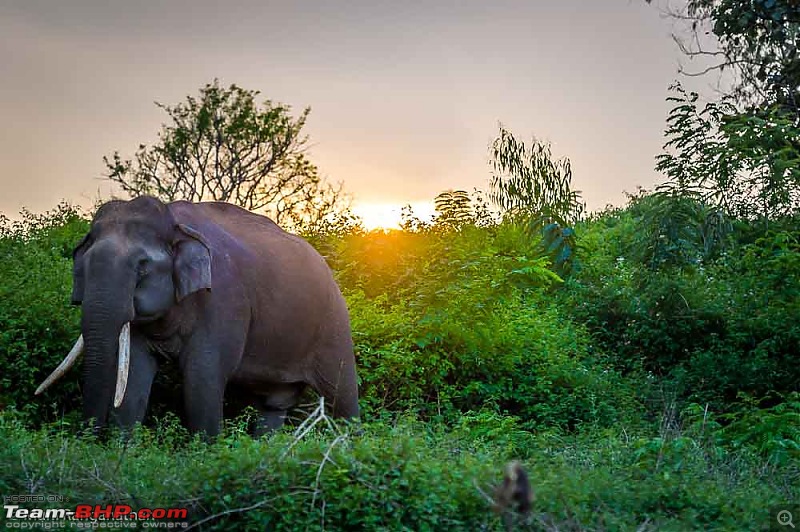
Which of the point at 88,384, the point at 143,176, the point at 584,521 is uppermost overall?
the point at 143,176

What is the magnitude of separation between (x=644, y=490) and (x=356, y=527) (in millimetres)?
2138

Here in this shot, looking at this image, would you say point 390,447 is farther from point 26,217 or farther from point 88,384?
point 26,217

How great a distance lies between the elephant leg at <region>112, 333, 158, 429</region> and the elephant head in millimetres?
157

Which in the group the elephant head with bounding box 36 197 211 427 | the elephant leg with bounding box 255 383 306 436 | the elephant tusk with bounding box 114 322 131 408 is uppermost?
the elephant head with bounding box 36 197 211 427

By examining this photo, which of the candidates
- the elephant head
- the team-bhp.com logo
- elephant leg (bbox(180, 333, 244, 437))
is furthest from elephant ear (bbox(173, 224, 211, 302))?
the team-bhp.com logo

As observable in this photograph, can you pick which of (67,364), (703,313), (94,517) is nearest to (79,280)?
(67,364)

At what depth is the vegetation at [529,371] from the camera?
23.5 feet

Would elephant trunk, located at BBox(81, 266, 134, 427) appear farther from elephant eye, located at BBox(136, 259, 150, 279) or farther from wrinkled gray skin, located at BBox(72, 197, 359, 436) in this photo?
elephant eye, located at BBox(136, 259, 150, 279)

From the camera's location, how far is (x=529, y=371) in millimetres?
14727

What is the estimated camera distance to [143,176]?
90.6ft

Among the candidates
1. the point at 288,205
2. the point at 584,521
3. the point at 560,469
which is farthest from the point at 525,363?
the point at 288,205

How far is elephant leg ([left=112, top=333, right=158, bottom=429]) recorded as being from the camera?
9.94 m

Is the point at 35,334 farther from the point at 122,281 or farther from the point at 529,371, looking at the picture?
the point at 529,371

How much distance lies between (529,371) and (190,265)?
235 inches
